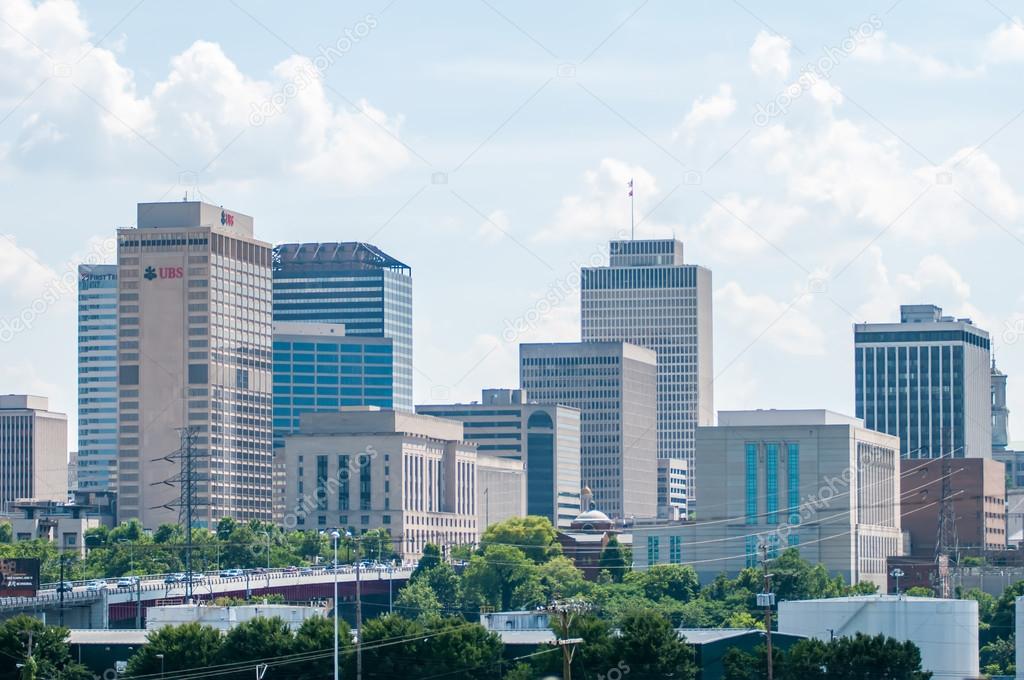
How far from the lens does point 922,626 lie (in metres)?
160

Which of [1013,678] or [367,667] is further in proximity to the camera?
[1013,678]

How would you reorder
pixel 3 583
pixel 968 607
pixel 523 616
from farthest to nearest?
1. pixel 3 583
2. pixel 523 616
3. pixel 968 607

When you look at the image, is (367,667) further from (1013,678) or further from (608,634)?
(1013,678)

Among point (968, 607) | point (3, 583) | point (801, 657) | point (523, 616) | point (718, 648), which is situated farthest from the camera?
point (3, 583)

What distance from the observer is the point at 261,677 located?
13700cm

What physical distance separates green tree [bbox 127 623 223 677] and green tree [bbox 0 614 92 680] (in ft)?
14.7

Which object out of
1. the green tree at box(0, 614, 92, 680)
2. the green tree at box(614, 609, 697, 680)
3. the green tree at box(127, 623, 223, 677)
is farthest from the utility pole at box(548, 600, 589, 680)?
the green tree at box(0, 614, 92, 680)

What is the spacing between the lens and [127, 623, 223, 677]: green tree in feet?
452

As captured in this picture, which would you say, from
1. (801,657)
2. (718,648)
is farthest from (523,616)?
(801,657)

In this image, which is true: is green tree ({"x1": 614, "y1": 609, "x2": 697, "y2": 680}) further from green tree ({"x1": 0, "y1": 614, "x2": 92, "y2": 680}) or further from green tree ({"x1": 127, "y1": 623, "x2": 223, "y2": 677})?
green tree ({"x1": 0, "y1": 614, "x2": 92, "y2": 680})

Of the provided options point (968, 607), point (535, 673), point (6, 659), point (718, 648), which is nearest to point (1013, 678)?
point (968, 607)

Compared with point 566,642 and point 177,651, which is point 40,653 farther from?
point 566,642

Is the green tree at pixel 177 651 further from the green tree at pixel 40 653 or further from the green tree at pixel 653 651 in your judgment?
the green tree at pixel 653 651

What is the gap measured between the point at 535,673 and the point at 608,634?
798 cm
